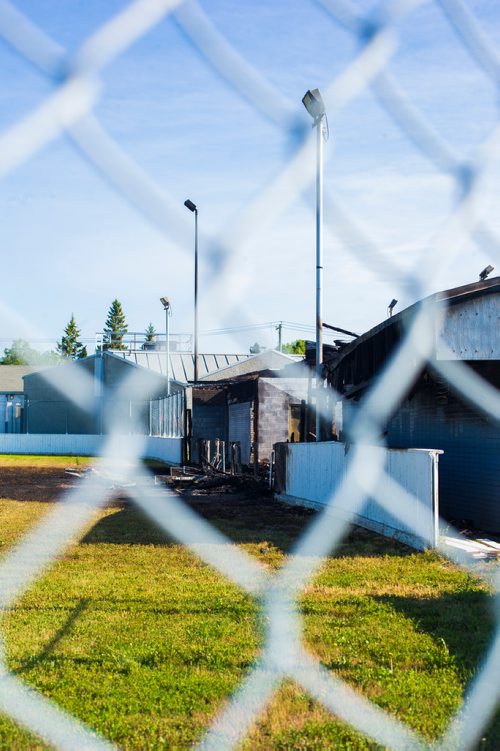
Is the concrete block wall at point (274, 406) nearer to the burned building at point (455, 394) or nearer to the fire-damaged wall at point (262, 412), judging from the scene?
the fire-damaged wall at point (262, 412)

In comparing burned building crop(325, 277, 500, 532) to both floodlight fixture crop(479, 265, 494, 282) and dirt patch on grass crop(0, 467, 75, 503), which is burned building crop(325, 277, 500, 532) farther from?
dirt patch on grass crop(0, 467, 75, 503)

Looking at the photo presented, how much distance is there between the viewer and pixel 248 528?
1352cm

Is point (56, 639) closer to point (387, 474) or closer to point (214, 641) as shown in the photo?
point (214, 641)

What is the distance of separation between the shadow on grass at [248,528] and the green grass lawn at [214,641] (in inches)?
20.1

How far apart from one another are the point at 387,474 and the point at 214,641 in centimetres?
661

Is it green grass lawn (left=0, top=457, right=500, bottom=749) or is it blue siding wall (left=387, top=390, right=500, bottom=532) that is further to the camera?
blue siding wall (left=387, top=390, right=500, bottom=532)

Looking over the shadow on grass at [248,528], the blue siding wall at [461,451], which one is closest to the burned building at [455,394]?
the blue siding wall at [461,451]

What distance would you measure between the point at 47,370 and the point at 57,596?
158 ft

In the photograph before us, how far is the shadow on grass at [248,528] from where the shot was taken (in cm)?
1138

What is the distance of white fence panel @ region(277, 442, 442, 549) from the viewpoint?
1088cm

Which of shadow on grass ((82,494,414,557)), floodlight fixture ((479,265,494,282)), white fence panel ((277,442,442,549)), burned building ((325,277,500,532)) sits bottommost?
shadow on grass ((82,494,414,557))

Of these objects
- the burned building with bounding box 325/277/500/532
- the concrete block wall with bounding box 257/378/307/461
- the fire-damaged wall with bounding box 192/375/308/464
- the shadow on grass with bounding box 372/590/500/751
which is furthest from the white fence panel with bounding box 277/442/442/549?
the concrete block wall with bounding box 257/378/307/461

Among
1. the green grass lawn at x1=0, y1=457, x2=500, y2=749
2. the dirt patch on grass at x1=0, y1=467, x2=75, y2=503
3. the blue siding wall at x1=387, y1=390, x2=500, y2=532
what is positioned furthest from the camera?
the dirt patch on grass at x1=0, y1=467, x2=75, y2=503

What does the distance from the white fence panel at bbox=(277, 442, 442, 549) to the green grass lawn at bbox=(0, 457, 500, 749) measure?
0.65 metres
